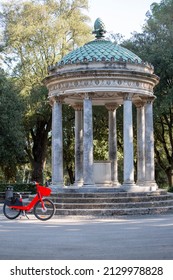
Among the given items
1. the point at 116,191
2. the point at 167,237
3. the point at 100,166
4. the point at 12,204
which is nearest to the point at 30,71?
the point at 100,166

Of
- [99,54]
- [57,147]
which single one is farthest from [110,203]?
[99,54]

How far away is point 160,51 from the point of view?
1319 inches

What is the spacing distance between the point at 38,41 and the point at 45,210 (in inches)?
1026

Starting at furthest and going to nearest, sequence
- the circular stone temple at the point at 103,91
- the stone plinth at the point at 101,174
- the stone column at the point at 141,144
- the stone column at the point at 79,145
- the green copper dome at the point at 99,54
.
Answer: the stone column at the point at 79,145 → the stone plinth at the point at 101,174 → the stone column at the point at 141,144 → the green copper dome at the point at 99,54 → the circular stone temple at the point at 103,91

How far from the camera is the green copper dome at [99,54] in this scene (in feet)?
71.1

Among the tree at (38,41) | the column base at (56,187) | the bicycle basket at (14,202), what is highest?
the tree at (38,41)

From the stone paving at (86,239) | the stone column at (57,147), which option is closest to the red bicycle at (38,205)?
the stone paving at (86,239)

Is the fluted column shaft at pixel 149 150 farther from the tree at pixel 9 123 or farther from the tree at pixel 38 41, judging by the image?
the tree at pixel 38 41

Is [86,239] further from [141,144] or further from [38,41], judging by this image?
[38,41]

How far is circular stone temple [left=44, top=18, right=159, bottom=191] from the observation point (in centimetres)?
2117

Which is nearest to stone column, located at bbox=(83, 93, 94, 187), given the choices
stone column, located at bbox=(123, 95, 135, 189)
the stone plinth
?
stone column, located at bbox=(123, 95, 135, 189)

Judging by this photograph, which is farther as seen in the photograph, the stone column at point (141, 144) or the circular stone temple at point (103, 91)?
the stone column at point (141, 144)

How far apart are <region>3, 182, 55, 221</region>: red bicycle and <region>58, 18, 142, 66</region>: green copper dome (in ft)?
24.7

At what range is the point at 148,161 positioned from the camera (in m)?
23.2
